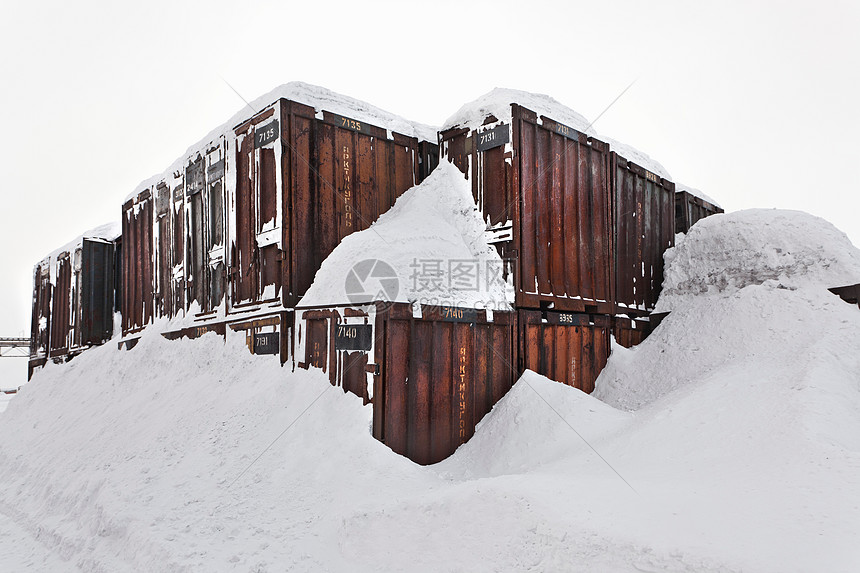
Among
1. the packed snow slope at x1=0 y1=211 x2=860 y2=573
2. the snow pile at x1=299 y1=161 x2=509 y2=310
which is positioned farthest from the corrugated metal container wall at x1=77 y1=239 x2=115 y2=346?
the snow pile at x1=299 y1=161 x2=509 y2=310

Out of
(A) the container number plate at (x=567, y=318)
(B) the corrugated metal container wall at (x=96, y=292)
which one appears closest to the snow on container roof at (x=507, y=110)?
(A) the container number plate at (x=567, y=318)

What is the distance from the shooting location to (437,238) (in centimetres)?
812

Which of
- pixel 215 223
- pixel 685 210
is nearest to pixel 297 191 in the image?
pixel 215 223

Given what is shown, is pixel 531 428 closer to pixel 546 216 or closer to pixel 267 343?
pixel 546 216

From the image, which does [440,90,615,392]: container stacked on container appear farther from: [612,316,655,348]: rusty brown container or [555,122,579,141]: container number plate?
[612,316,655,348]: rusty brown container

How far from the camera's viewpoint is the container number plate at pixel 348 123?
29.0 feet

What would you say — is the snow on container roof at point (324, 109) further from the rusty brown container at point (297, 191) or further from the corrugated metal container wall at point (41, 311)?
the corrugated metal container wall at point (41, 311)

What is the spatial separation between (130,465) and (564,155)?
759cm

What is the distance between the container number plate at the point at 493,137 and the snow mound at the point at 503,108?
14 centimetres

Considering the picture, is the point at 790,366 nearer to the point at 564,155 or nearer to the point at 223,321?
the point at 564,155

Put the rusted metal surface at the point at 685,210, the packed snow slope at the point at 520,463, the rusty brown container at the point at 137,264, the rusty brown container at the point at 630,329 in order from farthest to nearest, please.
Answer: the rusted metal surface at the point at 685,210 → the rusty brown container at the point at 137,264 → the rusty brown container at the point at 630,329 → the packed snow slope at the point at 520,463

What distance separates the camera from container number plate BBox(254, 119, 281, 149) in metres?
8.48

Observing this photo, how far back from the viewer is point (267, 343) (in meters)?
8.12

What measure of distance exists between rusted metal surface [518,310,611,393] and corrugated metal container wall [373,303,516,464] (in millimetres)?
490
